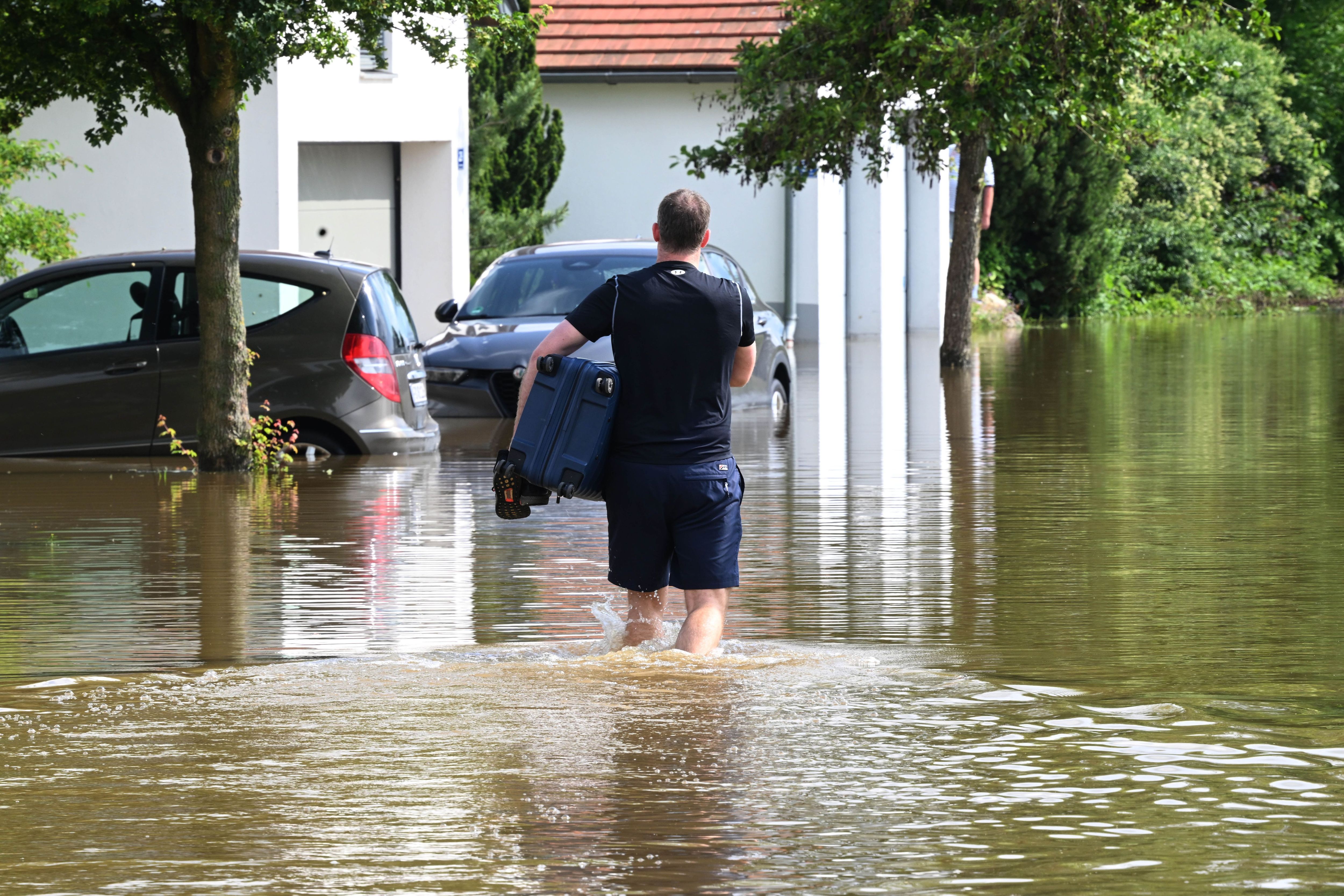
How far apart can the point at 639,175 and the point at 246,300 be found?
17392 millimetres

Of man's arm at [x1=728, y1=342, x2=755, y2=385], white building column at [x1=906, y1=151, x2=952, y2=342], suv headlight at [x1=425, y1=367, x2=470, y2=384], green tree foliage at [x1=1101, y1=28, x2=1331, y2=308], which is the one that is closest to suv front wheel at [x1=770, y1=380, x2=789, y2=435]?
suv headlight at [x1=425, y1=367, x2=470, y2=384]

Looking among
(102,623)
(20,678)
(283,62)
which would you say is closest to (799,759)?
(20,678)

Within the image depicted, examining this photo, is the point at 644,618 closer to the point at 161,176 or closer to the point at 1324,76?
the point at 161,176

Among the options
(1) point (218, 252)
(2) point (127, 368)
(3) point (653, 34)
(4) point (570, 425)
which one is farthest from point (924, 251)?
(4) point (570, 425)

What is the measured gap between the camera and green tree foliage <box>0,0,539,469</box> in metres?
11.2

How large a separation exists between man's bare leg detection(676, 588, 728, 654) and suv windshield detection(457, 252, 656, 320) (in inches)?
379

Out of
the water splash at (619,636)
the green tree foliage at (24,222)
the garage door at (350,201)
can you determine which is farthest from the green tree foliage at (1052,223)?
the water splash at (619,636)

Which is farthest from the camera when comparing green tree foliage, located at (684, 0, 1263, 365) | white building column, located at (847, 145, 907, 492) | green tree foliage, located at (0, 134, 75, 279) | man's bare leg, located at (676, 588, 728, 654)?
white building column, located at (847, 145, 907, 492)

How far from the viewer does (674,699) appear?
581 cm

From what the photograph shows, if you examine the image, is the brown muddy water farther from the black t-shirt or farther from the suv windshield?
the suv windshield

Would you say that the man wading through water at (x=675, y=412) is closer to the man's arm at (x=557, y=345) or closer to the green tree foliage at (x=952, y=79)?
the man's arm at (x=557, y=345)

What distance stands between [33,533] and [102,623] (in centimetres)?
254

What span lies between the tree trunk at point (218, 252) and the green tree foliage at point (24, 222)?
13.9 ft

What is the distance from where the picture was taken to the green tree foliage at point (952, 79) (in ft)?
68.3
